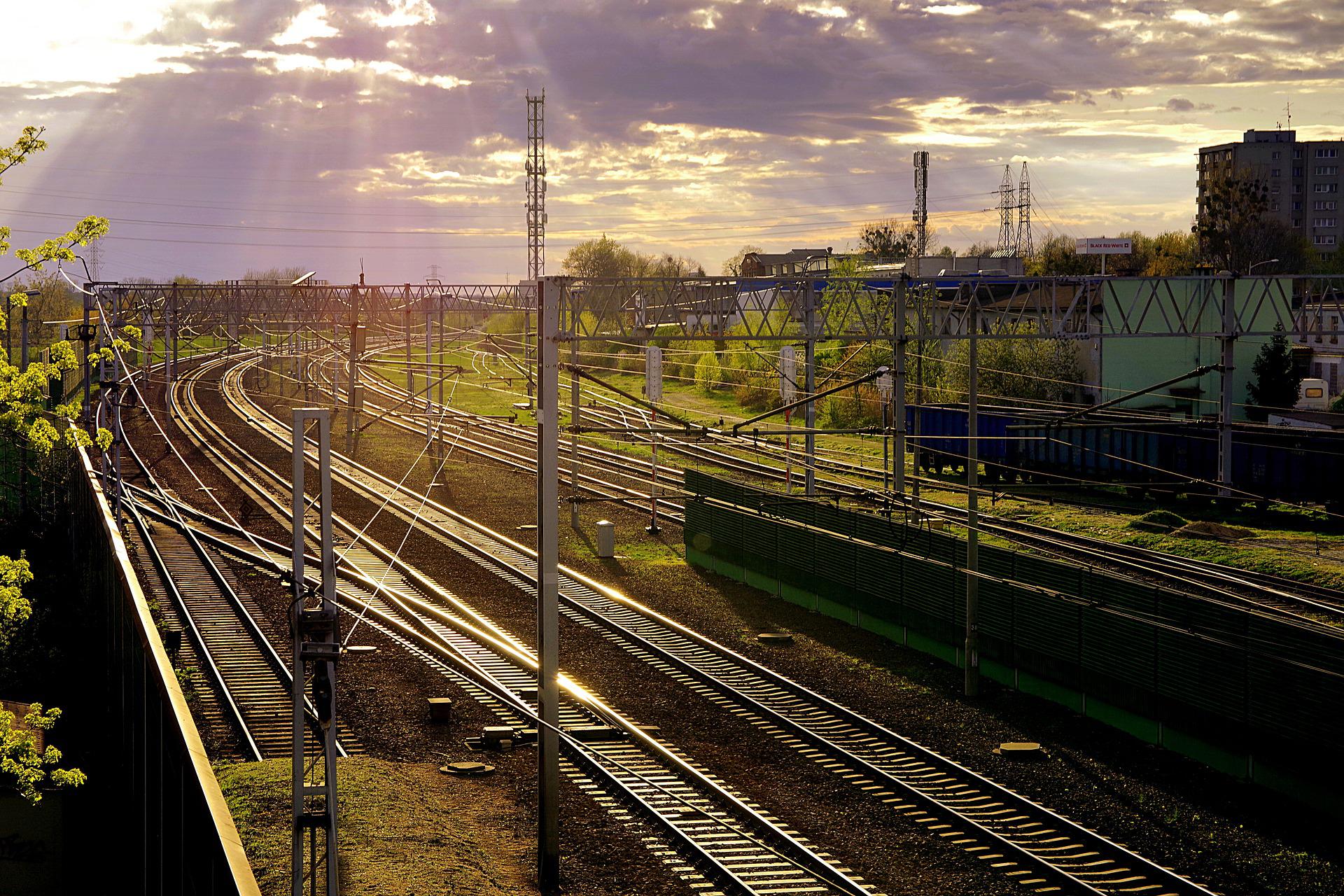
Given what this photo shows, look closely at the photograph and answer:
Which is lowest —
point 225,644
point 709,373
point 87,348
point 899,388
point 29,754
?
point 225,644

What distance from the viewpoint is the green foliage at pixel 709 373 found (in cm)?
5991

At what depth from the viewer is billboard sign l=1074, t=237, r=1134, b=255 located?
205 feet

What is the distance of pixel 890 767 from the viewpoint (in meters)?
14.8

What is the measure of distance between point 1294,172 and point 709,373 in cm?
9729

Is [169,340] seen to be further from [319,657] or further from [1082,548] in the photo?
[319,657]

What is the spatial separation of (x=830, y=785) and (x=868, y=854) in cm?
197

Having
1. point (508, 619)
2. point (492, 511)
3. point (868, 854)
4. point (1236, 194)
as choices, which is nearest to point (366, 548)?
point (492, 511)

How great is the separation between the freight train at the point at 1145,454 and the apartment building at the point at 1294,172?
337ft

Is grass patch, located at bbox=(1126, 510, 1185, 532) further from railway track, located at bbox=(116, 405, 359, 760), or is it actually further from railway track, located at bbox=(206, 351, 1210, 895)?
railway track, located at bbox=(116, 405, 359, 760)

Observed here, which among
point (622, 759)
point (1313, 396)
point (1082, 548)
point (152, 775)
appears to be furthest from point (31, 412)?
point (1313, 396)

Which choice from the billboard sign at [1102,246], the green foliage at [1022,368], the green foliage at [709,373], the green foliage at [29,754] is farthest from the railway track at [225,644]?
the billboard sign at [1102,246]

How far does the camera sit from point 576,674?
18625 millimetres

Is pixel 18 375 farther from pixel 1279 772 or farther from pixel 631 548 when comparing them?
pixel 631 548

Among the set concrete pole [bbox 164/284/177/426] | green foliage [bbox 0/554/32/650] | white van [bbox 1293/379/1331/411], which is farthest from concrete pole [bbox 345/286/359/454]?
white van [bbox 1293/379/1331/411]
